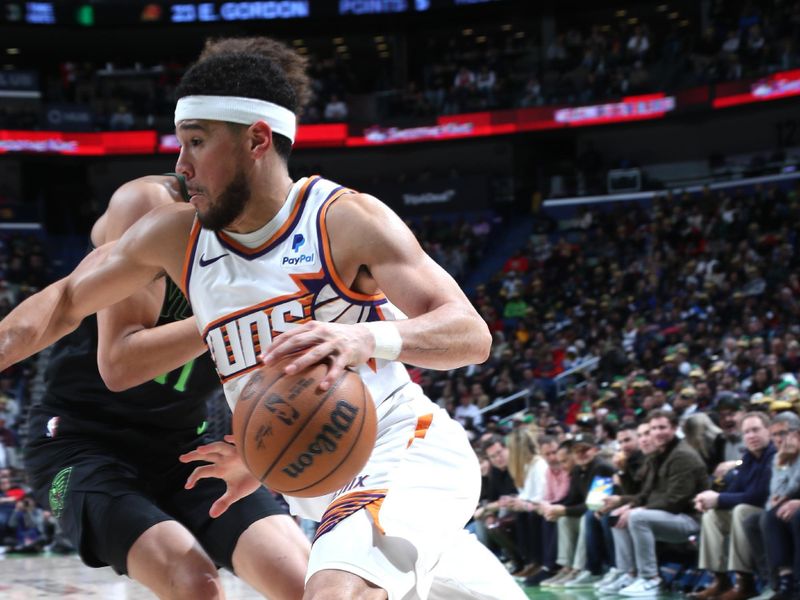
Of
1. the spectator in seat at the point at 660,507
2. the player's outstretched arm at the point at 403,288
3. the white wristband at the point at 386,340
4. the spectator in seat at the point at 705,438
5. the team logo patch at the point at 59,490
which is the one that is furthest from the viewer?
the spectator in seat at the point at 705,438

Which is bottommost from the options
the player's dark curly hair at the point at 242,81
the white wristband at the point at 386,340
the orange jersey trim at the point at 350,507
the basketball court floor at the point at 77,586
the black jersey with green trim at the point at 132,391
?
the basketball court floor at the point at 77,586

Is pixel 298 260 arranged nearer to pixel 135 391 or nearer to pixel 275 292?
pixel 275 292

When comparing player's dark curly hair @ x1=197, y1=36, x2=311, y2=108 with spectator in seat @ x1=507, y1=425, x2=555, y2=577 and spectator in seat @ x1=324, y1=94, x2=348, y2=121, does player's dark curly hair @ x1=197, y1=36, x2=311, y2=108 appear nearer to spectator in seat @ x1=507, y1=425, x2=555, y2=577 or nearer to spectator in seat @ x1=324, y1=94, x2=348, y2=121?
spectator in seat @ x1=507, y1=425, x2=555, y2=577

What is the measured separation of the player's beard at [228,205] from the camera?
3072 millimetres

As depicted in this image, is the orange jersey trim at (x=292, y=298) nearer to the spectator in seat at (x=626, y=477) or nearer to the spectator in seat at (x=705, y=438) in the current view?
the spectator in seat at (x=626, y=477)

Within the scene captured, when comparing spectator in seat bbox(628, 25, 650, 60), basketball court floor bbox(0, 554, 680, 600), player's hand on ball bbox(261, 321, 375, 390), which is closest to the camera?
player's hand on ball bbox(261, 321, 375, 390)

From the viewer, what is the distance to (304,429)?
8.41 ft

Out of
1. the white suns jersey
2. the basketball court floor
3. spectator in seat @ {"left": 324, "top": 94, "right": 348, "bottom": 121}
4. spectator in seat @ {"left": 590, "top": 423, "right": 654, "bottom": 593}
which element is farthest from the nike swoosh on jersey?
spectator in seat @ {"left": 324, "top": 94, "right": 348, "bottom": 121}

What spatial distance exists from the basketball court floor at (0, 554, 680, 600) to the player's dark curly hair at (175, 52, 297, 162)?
5.70m

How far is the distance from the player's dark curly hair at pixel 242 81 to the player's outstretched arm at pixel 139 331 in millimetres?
509

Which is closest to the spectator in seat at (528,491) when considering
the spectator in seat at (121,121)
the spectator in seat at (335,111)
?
the spectator in seat at (335,111)

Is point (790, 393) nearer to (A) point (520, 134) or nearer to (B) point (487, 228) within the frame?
(B) point (487, 228)

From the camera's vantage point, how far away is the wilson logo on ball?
101 inches

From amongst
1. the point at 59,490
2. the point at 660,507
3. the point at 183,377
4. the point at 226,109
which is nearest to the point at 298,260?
the point at 226,109
